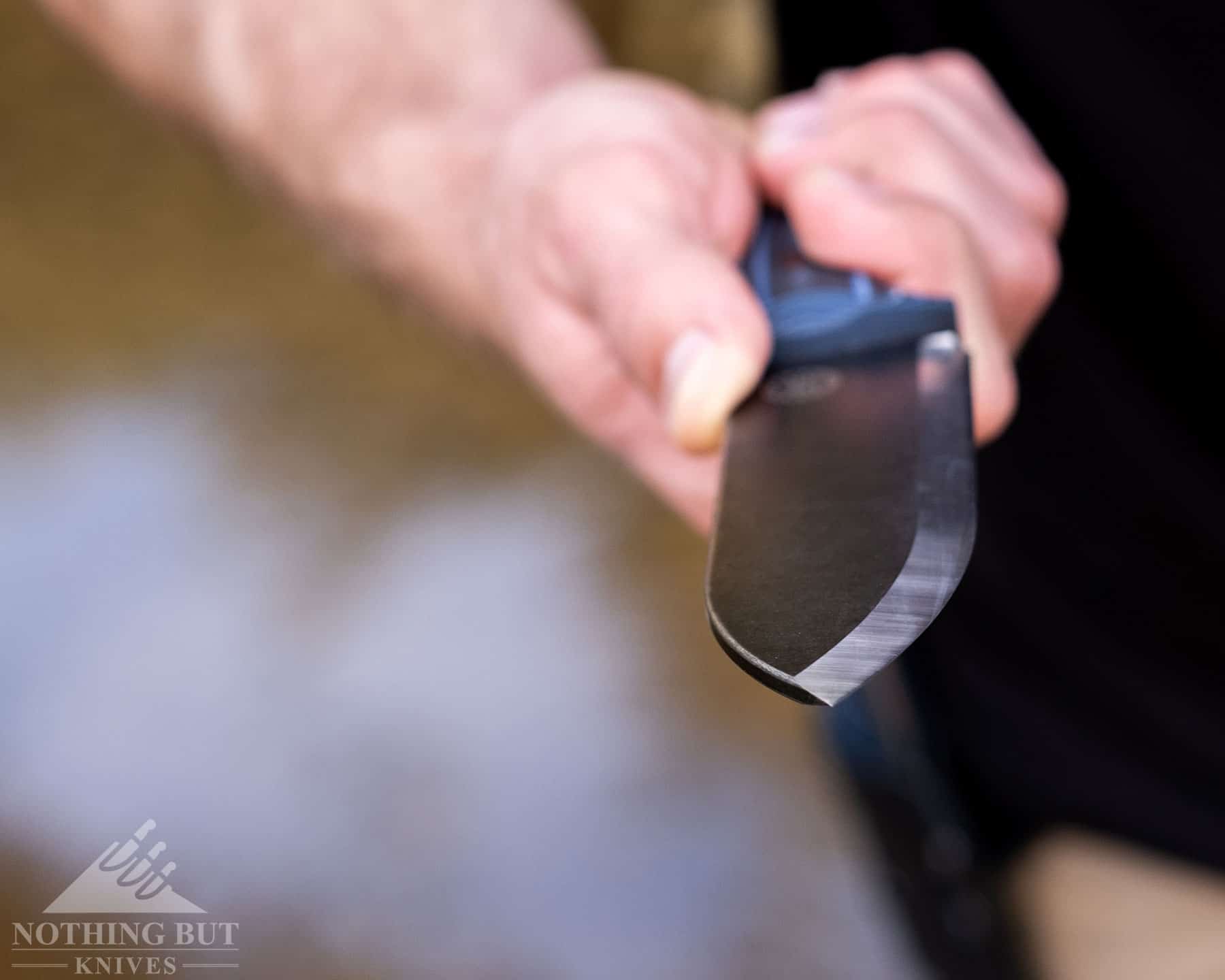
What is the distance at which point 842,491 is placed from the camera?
0.26 meters

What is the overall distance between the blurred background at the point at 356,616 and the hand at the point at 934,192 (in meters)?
0.24

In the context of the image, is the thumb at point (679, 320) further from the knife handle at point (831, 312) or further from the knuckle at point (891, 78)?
the knuckle at point (891, 78)

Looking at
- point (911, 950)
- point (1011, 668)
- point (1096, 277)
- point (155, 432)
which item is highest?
point (1096, 277)

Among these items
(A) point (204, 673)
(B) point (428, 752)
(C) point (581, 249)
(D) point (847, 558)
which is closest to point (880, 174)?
(C) point (581, 249)

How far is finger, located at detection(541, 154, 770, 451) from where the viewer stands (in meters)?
0.32

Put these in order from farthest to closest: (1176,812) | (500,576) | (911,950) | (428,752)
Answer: (500,576) → (428,752) → (911,950) → (1176,812)

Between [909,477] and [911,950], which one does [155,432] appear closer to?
[911,950]

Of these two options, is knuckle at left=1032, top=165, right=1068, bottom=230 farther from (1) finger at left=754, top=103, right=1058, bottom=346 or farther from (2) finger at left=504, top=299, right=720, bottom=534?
(2) finger at left=504, top=299, right=720, bottom=534

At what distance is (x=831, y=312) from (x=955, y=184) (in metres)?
0.12

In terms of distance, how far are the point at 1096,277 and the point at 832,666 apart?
43 cm

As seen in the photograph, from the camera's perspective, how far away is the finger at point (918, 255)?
0.37 metres

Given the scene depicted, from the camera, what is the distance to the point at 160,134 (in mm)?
1459

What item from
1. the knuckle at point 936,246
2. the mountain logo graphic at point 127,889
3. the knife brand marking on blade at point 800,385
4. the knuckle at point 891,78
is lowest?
the mountain logo graphic at point 127,889

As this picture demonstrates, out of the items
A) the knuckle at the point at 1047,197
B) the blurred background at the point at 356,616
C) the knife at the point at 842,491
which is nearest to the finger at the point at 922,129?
the knuckle at the point at 1047,197
